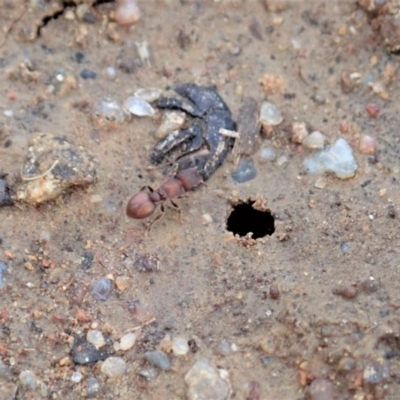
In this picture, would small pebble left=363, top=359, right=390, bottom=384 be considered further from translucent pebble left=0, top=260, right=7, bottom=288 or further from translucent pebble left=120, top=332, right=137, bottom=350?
translucent pebble left=0, top=260, right=7, bottom=288

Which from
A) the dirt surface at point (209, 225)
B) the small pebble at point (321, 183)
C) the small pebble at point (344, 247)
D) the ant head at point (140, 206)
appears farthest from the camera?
the small pebble at point (321, 183)

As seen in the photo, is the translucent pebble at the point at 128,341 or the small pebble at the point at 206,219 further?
the small pebble at the point at 206,219

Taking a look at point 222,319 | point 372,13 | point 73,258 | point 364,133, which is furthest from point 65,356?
point 372,13

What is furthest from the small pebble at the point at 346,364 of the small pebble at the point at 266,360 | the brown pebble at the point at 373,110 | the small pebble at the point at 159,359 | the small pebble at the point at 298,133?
the brown pebble at the point at 373,110

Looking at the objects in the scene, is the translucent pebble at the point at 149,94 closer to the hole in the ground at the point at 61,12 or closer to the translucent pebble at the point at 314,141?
the hole in the ground at the point at 61,12

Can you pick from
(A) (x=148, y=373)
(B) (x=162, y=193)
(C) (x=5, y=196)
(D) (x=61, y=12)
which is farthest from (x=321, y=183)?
(D) (x=61, y=12)

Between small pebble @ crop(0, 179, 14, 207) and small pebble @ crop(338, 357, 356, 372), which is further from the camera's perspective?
small pebble @ crop(0, 179, 14, 207)

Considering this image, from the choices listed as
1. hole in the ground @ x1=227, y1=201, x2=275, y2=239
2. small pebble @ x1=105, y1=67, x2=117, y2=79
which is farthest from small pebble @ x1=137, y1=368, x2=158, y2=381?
small pebble @ x1=105, y1=67, x2=117, y2=79
